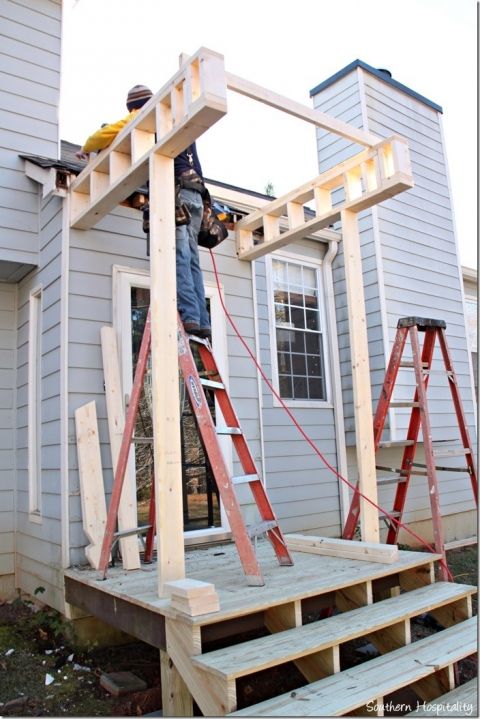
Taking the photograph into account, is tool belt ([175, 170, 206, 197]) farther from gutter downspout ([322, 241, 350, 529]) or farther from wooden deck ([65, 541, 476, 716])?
gutter downspout ([322, 241, 350, 529])

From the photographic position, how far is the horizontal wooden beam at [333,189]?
3.81 metres

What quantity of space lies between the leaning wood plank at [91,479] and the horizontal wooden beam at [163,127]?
1.49 m

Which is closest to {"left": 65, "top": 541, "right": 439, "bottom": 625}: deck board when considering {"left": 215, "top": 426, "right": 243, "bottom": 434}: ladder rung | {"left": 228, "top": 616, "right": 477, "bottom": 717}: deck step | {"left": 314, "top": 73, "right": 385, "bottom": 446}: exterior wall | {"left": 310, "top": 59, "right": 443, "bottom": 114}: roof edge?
{"left": 228, "top": 616, "right": 477, "bottom": 717}: deck step

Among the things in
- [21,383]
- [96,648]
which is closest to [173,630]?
[96,648]

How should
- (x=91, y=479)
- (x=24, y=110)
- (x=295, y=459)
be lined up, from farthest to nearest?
(x=295, y=459) < (x=24, y=110) < (x=91, y=479)

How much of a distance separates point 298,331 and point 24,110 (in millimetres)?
3431

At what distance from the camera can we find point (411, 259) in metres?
6.98

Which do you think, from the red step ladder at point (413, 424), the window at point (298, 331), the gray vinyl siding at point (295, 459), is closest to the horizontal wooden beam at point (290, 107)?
the red step ladder at point (413, 424)

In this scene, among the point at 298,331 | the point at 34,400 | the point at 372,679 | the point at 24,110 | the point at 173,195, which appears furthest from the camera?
the point at 298,331

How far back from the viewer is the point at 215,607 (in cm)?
244

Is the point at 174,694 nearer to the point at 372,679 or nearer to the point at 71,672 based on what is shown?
the point at 372,679

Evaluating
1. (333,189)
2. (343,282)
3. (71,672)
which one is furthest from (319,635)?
(343,282)

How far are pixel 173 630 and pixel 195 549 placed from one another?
6.50 feet

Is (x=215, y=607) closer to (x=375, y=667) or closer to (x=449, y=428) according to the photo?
(x=375, y=667)
